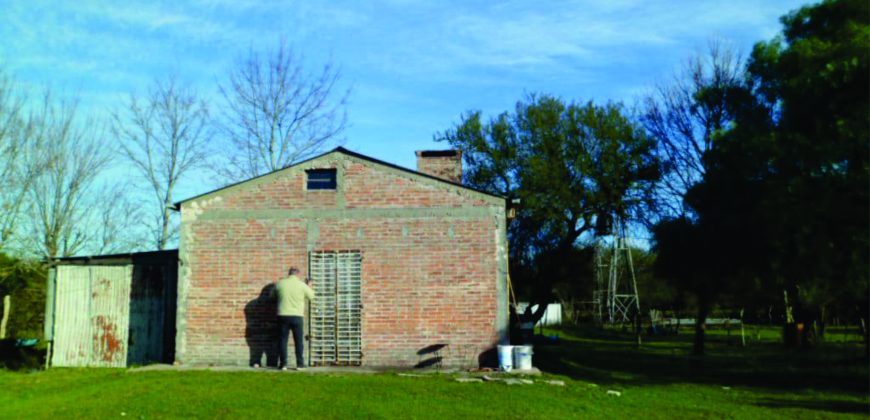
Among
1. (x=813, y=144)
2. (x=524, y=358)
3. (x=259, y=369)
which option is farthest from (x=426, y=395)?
(x=813, y=144)

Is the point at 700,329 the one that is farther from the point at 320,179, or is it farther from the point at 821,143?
the point at 320,179

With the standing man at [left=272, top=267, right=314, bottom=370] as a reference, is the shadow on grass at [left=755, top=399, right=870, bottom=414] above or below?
below

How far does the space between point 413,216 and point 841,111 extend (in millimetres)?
8111

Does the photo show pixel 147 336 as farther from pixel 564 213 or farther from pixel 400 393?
pixel 564 213

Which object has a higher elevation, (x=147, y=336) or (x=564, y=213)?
(x=564, y=213)

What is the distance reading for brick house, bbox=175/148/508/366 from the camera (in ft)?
47.9

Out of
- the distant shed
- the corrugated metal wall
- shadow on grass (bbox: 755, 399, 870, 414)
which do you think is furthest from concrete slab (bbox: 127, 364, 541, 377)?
shadow on grass (bbox: 755, 399, 870, 414)

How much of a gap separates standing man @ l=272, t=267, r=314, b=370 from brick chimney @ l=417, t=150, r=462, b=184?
573 cm

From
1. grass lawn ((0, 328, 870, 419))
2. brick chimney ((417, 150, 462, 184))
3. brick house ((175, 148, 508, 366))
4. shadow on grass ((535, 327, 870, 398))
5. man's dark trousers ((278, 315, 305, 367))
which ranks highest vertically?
brick chimney ((417, 150, 462, 184))

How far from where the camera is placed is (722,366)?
18.5 m

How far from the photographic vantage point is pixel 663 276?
23547 mm

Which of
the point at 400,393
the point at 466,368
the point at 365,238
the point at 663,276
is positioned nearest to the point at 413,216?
the point at 365,238

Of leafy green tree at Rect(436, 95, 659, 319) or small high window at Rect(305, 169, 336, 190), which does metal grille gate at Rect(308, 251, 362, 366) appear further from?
leafy green tree at Rect(436, 95, 659, 319)

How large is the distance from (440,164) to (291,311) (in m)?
6.40
